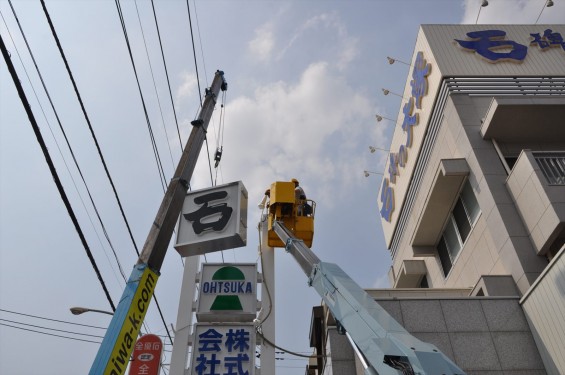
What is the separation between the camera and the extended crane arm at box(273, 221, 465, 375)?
19.7 ft

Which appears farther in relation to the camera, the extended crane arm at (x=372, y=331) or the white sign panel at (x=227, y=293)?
the white sign panel at (x=227, y=293)

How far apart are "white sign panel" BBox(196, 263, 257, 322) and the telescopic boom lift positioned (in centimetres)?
140

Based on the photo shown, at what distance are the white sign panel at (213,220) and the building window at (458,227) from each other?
30.1 ft

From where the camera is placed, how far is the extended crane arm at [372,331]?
5.99 meters

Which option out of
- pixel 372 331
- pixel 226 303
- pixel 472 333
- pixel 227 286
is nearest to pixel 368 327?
pixel 372 331

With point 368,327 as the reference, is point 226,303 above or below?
above

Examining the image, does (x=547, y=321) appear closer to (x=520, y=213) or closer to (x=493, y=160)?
(x=520, y=213)

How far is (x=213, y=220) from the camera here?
29.2ft

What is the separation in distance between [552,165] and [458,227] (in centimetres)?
442

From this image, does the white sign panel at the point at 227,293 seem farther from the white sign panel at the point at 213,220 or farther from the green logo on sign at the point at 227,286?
the white sign panel at the point at 213,220

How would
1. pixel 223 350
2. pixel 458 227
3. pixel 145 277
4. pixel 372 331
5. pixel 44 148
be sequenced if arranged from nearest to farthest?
pixel 44 148
pixel 372 331
pixel 145 277
pixel 223 350
pixel 458 227

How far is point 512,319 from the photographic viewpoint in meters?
11.1

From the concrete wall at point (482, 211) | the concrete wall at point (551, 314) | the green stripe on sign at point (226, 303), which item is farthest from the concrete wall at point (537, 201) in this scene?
the green stripe on sign at point (226, 303)

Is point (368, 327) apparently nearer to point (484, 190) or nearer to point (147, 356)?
point (147, 356)
